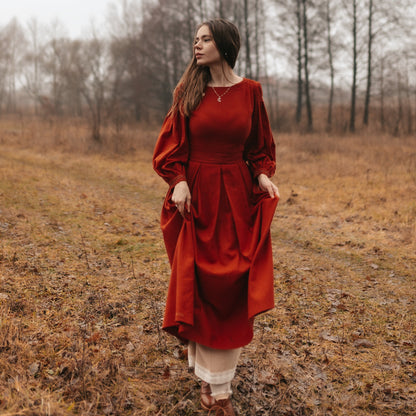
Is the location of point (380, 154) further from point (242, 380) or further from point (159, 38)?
point (159, 38)

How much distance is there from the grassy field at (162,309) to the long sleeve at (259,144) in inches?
62.4

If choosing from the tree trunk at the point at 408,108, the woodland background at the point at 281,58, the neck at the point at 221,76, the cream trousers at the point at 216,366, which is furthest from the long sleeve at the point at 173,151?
the tree trunk at the point at 408,108

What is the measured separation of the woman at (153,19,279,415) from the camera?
2.16m

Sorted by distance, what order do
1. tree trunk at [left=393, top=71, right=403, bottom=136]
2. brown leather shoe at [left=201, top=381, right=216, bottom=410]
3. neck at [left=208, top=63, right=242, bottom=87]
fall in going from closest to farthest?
1. neck at [left=208, top=63, right=242, bottom=87]
2. brown leather shoe at [left=201, top=381, right=216, bottom=410]
3. tree trunk at [left=393, top=71, right=403, bottom=136]

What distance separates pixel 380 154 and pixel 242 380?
11451mm

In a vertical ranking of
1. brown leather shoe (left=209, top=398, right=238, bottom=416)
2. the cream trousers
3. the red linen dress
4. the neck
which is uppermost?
the neck

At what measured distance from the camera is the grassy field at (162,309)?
8.32 feet

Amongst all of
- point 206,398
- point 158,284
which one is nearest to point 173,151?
point 206,398

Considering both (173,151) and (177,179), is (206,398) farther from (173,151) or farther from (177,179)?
(173,151)

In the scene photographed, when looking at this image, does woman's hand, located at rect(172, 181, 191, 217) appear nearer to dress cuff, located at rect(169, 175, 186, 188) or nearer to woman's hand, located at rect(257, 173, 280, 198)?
dress cuff, located at rect(169, 175, 186, 188)

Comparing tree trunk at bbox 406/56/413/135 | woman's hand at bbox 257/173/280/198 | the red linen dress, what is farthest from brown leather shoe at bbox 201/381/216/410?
tree trunk at bbox 406/56/413/135

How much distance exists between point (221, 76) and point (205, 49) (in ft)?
0.60

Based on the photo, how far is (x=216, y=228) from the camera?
2254mm

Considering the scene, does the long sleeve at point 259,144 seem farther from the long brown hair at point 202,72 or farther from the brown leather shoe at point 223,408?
the brown leather shoe at point 223,408
